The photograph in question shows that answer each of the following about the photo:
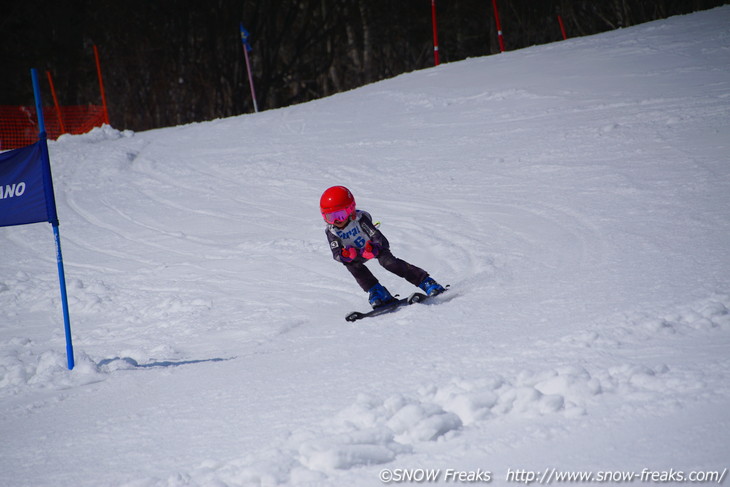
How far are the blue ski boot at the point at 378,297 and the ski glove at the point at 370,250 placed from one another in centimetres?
34

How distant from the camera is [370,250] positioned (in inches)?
229

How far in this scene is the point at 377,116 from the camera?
15.0m

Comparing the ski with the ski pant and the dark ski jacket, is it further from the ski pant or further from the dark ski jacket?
the dark ski jacket

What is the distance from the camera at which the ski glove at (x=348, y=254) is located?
580cm

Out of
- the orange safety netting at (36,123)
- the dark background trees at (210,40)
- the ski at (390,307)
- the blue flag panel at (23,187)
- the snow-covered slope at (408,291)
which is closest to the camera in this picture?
the snow-covered slope at (408,291)

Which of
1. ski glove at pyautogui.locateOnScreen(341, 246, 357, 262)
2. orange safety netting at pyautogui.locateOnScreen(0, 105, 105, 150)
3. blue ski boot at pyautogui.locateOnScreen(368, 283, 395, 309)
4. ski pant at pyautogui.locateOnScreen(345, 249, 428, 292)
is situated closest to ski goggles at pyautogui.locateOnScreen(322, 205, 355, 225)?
ski glove at pyautogui.locateOnScreen(341, 246, 357, 262)

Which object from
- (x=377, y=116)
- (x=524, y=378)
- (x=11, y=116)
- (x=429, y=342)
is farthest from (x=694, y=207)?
(x=11, y=116)

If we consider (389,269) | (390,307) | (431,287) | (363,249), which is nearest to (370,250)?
(363,249)

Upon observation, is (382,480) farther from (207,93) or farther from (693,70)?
(207,93)

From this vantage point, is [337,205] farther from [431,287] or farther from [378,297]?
[431,287]

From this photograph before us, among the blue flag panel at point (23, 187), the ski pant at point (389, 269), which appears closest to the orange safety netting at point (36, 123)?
the blue flag panel at point (23, 187)

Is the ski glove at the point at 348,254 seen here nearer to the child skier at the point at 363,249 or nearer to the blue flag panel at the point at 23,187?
the child skier at the point at 363,249

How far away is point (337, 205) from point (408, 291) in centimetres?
162

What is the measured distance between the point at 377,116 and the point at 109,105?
2259 centimetres
